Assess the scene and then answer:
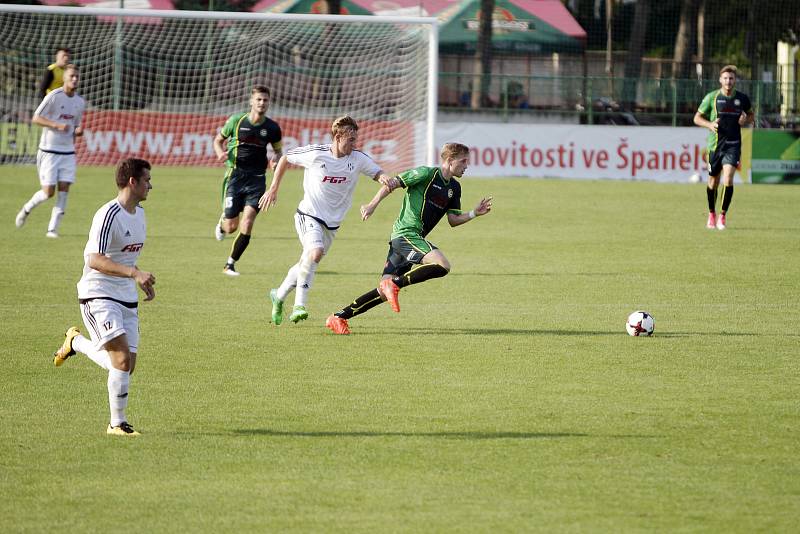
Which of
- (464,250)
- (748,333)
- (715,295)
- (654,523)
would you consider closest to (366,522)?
(654,523)

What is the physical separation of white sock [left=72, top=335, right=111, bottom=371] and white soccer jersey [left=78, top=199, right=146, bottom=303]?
15.8 inches

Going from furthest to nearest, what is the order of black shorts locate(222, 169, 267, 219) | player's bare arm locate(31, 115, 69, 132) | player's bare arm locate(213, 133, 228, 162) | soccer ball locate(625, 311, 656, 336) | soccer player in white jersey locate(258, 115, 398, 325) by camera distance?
player's bare arm locate(31, 115, 69, 132), black shorts locate(222, 169, 267, 219), player's bare arm locate(213, 133, 228, 162), soccer player in white jersey locate(258, 115, 398, 325), soccer ball locate(625, 311, 656, 336)

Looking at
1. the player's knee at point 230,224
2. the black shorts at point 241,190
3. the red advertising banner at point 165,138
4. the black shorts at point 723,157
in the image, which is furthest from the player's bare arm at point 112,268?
the red advertising banner at point 165,138

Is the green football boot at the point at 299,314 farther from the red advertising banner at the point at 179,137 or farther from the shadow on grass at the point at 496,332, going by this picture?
the red advertising banner at the point at 179,137

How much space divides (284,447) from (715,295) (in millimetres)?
7390

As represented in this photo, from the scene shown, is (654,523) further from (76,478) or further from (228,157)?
(228,157)

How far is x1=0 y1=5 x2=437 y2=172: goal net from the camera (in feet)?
94.4

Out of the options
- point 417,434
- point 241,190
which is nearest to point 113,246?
point 417,434

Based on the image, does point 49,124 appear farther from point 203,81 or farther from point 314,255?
point 203,81

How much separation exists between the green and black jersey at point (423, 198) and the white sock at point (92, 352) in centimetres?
374

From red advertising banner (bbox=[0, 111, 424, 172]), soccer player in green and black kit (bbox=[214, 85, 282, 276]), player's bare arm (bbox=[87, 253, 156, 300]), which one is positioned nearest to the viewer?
player's bare arm (bbox=[87, 253, 156, 300])

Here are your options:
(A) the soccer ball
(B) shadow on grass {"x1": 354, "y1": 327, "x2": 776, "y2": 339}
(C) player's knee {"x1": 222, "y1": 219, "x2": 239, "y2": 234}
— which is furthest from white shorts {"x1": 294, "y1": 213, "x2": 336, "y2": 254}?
(C) player's knee {"x1": 222, "y1": 219, "x2": 239, "y2": 234}

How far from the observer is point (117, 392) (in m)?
6.71

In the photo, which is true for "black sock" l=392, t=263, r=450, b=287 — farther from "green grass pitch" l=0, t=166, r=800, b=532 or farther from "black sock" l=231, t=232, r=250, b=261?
"black sock" l=231, t=232, r=250, b=261
